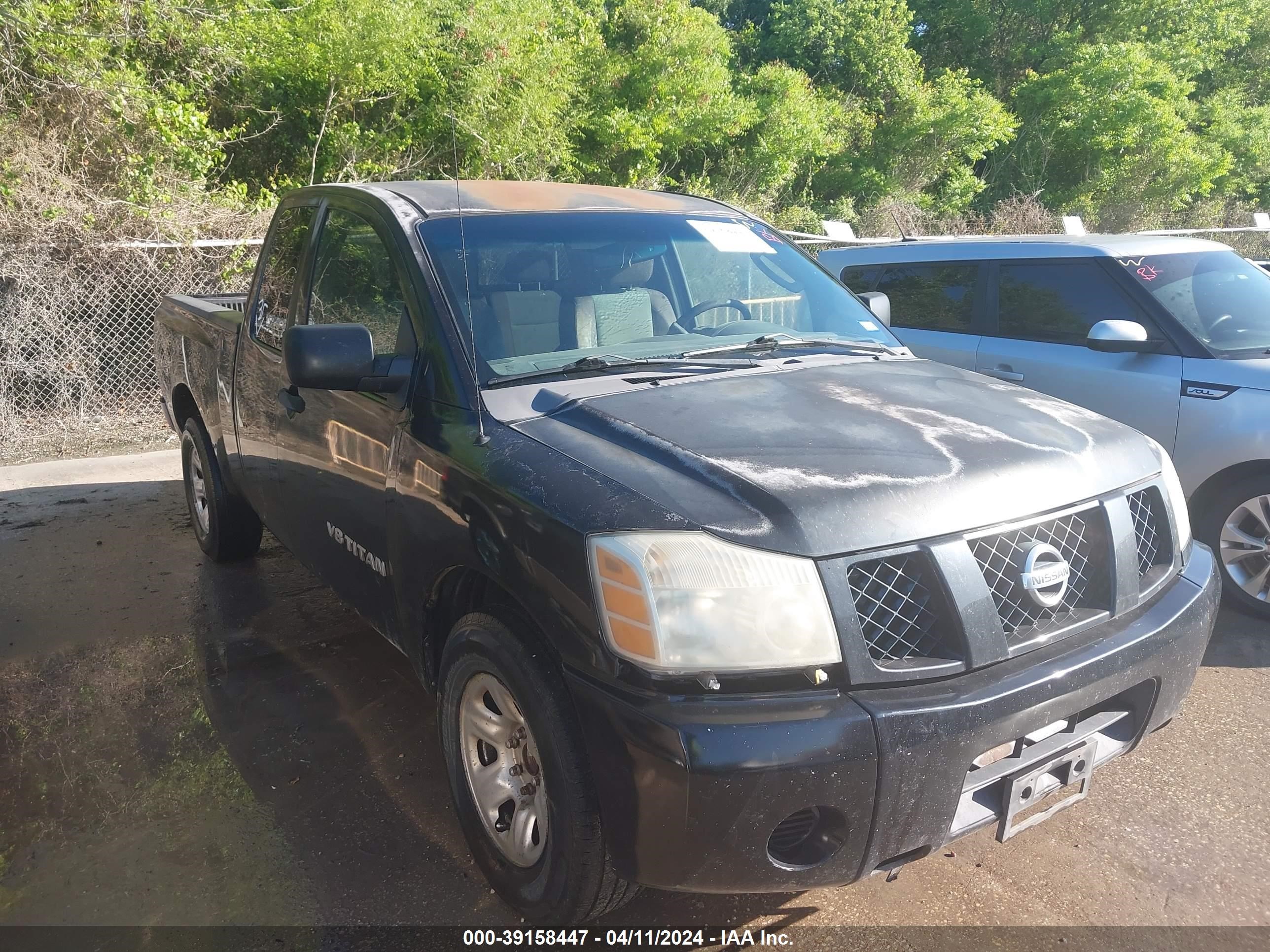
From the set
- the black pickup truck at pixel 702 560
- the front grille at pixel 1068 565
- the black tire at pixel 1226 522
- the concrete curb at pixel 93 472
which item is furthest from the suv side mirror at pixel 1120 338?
the concrete curb at pixel 93 472

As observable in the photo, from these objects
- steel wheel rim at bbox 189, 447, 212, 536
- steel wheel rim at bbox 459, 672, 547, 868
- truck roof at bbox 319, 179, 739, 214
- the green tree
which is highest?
the green tree

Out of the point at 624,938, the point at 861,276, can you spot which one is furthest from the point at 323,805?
the point at 861,276

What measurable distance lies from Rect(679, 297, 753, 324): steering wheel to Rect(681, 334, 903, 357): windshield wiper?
18 centimetres

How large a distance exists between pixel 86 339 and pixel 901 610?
847cm

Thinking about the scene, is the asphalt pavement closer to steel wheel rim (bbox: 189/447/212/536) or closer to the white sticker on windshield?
steel wheel rim (bbox: 189/447/212/536)

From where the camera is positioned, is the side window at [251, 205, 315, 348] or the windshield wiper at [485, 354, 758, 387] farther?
the side window at [251, 205, 315, 348]

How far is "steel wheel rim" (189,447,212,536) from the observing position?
5164 mm

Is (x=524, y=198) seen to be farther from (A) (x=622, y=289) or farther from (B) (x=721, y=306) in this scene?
(B) (x=721, y=306)

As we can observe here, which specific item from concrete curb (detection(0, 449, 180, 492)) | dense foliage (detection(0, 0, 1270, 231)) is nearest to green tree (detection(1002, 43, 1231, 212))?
dense foliage (detection(0, 0, 1270, 231))

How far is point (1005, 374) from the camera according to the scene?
17.6ft

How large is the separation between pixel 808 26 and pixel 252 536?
78.3 ft

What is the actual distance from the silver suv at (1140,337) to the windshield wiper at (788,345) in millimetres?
741

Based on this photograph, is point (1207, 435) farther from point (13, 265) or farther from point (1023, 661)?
point (13, 265)

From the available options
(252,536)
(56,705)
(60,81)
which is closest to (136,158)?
(60,81)
